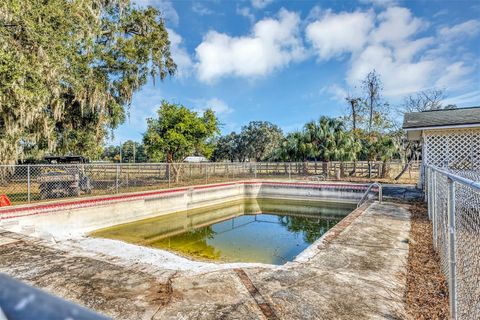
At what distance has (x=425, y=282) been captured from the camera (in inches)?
139

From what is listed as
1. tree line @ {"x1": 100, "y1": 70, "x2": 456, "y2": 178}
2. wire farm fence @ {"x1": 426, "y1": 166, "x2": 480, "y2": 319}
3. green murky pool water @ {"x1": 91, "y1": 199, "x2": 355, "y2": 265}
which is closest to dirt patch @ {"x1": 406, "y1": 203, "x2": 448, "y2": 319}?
wire farm fence @ {"x1": 426, "y1": 166, "x2": 480, "y2": 319}

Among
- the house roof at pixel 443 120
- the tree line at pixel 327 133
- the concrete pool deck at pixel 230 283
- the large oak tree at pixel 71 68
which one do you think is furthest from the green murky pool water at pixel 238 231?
the large oak tree at pixel 71 68

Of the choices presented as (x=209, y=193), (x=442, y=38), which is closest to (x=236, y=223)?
(x=209, y=193)

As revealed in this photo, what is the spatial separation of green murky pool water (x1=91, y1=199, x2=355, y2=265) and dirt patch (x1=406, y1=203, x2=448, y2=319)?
2.69 metres

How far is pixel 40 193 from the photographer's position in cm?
929

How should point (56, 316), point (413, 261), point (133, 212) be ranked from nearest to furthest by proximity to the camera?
point (56, 316)
point (413, 261)
point (133, 212)

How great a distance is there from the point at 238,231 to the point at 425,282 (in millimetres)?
6288

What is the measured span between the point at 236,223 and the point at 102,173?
22.7ft

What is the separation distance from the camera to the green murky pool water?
7.06 meters

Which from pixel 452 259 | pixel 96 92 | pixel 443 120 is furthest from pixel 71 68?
pixel 443 120

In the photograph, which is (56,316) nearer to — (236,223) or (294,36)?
(236,223)

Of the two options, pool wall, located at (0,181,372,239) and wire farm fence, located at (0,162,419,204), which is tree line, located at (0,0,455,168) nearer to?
wire farm fence, located at (0,162,419,204)

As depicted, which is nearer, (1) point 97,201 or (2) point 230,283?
(2) point 230,283

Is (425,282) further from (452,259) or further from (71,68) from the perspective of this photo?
(71,68)
